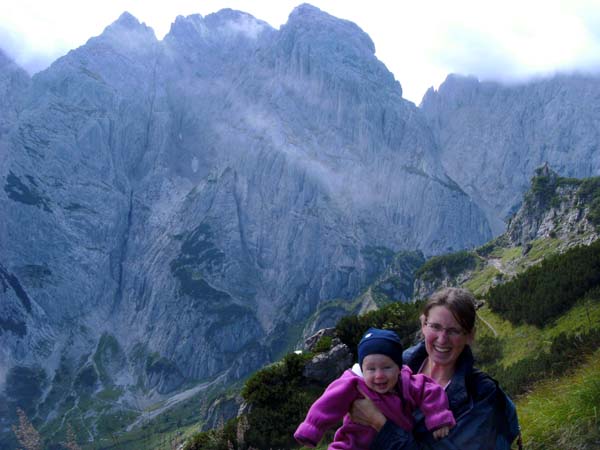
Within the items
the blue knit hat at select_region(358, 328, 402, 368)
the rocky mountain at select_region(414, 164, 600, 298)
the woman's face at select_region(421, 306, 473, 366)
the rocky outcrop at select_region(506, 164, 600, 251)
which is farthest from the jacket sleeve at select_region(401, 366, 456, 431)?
the rocky outcrop at select_region(506, 164, 600, 251)

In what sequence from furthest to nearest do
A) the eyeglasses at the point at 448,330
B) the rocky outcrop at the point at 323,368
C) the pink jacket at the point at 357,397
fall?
the rocky outcrop at the point at 323,368 → the eyeglasses at the point at 448,330 → the pink jacket at the point at 357,397

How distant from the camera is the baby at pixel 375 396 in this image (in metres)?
5.98

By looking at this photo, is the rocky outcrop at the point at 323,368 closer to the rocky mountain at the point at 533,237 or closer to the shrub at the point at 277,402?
the shrub at the point at 277,402

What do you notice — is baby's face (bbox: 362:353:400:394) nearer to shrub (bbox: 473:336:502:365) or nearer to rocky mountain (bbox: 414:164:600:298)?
shrub (bbox: 473:336:502:365)

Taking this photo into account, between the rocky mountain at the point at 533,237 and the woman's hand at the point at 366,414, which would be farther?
the rocky mountain at the point at 533,237

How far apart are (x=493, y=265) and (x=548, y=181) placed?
36843mm

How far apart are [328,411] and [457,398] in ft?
5.26

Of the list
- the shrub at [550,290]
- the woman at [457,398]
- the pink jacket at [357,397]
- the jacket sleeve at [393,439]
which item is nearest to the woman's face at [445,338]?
the woman at [457,398]

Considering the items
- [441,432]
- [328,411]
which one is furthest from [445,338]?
[328,411]

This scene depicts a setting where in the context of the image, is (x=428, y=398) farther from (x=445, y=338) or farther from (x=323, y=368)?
(x=323, y=368)

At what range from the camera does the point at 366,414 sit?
6.06 m

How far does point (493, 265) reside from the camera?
455 ft

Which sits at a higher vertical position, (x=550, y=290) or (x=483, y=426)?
(x=483, y=426)

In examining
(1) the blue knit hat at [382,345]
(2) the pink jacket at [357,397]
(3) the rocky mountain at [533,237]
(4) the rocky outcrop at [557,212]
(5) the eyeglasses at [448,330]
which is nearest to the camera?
(2) the pink jacket at [357,397]
